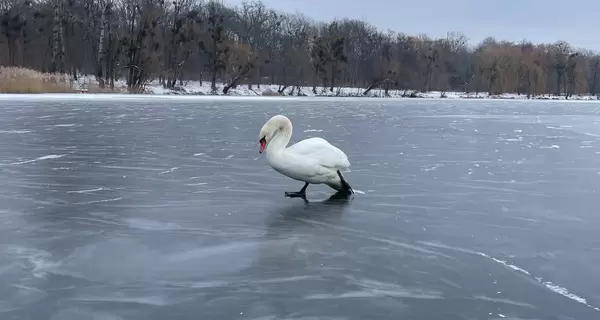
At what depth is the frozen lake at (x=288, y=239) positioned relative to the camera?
2.85 m

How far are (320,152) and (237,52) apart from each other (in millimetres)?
44139

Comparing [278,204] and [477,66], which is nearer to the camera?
[278,204]

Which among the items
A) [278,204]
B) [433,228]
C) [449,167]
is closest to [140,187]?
[278,204]

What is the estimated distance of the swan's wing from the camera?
5.35 meters

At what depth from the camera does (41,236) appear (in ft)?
12.9

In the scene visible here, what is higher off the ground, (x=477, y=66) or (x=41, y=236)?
(x=477, y=66)

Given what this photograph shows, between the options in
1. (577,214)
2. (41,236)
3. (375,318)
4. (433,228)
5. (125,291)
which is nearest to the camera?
(375,318)

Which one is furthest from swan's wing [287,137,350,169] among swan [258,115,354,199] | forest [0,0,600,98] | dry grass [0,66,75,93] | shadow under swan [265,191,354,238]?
forest [0,0,600,98]

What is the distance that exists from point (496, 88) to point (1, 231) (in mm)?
65709

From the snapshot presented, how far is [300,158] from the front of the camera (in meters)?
5.26

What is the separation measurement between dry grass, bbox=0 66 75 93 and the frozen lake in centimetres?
1892

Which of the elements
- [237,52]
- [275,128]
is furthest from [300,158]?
[237,52]

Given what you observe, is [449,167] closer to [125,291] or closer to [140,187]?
[140,187]

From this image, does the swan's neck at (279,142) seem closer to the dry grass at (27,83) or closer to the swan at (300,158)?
the swan at (300,158)
